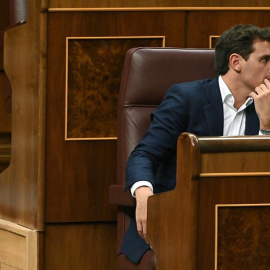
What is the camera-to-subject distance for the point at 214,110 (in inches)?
90.3

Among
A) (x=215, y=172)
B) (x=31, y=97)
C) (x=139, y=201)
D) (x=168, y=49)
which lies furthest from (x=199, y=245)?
(x=31, y=97)

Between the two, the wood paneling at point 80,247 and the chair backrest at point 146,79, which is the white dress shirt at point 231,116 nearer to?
the chair backrest at point 146,79

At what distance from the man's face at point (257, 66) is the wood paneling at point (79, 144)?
0.41m

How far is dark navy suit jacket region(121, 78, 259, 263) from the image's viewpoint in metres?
2.25

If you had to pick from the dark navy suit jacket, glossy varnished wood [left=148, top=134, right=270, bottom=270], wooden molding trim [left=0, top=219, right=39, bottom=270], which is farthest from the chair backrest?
glossy varnished wood [left=148, top=134, right=270, bottom=270]

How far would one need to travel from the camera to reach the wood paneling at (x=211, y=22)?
2721 mm

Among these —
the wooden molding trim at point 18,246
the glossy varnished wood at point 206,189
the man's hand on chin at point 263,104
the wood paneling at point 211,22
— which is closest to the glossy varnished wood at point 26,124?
the wooden molding trim at point 18,246

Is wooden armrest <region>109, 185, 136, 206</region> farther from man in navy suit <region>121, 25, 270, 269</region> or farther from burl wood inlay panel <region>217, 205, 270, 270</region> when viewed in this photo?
burl wood inlay panel <region>217, 205, 270, 270</region>

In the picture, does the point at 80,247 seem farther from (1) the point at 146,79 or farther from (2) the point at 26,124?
(1) the point at 146,79

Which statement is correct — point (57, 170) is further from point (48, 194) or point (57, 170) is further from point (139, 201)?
point (139, 201)

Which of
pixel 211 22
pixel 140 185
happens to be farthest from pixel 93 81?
pixel 140 185

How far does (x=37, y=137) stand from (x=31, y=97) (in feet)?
0.43

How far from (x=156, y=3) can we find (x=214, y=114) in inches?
21.4

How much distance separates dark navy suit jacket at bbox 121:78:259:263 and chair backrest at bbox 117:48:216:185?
0.35ft
